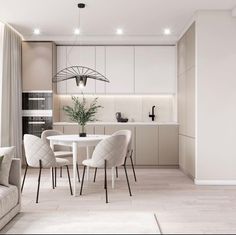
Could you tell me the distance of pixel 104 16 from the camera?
5535mm

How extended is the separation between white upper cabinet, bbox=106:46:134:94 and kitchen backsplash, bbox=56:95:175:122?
1.05 feet

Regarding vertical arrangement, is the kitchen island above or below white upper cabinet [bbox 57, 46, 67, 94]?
below

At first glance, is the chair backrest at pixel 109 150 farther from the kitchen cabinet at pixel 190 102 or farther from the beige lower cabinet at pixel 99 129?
the beige lower cabinet at pixel 99 129

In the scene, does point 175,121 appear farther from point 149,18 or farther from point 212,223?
point 212,223

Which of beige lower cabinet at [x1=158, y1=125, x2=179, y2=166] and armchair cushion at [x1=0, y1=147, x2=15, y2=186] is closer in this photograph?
armchair cushion at [x1=0, y1=147, x2=15, y2=186]

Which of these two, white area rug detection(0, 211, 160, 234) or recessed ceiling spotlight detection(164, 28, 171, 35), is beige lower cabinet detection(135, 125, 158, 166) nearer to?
recessed ceiling spotlight detection(164, 28, 171, 35)

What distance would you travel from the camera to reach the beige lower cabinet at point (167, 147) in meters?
6.85

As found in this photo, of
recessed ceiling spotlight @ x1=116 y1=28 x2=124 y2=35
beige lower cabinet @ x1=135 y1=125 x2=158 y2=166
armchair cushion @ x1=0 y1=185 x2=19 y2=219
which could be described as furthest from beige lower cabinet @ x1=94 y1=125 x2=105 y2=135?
armchair cushion @ x1=0 y1=185 x2=19 y2=219

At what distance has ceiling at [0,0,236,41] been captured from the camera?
4.91m

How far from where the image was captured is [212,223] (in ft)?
11.2

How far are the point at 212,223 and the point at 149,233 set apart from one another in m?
0.73

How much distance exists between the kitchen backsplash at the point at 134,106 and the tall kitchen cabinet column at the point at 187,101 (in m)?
0.67

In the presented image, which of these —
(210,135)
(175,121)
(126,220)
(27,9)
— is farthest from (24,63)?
(126,220)

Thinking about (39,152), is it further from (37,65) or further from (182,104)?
(182,104)
